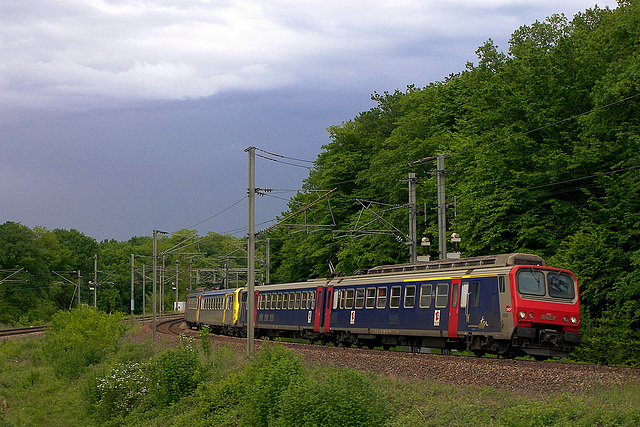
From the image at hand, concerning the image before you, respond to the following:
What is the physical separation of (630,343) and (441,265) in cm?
661

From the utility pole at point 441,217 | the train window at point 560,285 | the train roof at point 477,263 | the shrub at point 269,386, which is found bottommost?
the shrub at point 269,386

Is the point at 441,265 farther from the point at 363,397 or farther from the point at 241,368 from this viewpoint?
the point at 363,397

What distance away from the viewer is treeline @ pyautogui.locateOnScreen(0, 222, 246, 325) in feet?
285

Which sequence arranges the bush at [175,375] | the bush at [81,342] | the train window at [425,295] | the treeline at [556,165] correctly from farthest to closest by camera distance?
the bush at [81,342] < the treeline at [556,165] < the train window at [425,295] < the bush at [175,375]

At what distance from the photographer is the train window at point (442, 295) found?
2342cm

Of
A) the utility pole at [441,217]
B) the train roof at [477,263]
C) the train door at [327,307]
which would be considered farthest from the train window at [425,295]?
the train door at [327,307]

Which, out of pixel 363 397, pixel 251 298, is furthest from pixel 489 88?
pixel 363 397

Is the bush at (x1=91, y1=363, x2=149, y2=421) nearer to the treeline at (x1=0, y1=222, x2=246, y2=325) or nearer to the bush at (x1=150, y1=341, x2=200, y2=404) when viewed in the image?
the bush at (x1=150, y1=341, x2=200, y2=404)

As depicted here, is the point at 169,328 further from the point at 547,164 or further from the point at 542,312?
the point at 542,312

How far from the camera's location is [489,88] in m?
37.8

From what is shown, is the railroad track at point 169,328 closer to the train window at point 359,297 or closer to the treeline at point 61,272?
the treeline at point 61,272

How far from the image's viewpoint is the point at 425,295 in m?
24.5

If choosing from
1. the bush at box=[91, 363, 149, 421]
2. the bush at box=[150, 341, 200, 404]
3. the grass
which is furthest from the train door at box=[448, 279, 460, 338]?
the bush at box=[91, 363, 149, 421]

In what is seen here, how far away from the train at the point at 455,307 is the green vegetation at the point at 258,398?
3.58m
